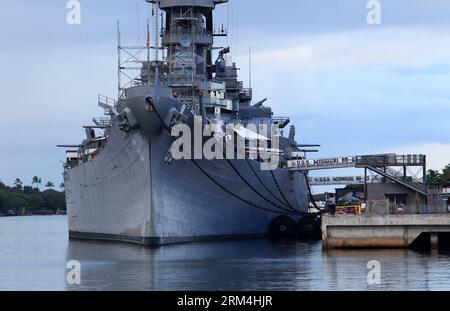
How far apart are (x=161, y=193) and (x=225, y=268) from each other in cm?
1251

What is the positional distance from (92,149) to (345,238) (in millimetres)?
22148

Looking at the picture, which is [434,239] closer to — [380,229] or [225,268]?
[380,229]

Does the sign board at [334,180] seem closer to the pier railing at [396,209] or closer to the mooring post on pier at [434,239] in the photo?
the pier railing at [396,209]

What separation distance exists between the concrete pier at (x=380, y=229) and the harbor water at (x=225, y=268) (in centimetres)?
65

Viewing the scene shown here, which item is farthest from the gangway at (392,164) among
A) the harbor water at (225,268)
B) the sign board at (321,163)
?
the harbor water at (225,268)

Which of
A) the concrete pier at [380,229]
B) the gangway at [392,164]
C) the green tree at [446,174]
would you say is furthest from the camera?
the green tree at [446,174]

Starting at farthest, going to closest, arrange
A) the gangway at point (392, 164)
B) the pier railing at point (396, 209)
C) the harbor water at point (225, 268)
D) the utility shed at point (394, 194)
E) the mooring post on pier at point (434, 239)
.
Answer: the gangway at point (392, 164)
the utility shed at point (394, 194)
the pier railing at point (396, 209)
the mooring post on pier at point (434, 239)
the harbor water at point (225, 268)

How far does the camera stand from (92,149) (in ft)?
236

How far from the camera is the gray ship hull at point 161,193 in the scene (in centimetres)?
A: 6022

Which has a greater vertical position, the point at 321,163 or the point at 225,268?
the point at 321,163

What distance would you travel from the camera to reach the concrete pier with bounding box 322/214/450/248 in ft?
177

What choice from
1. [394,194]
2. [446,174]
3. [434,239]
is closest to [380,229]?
[434,239]

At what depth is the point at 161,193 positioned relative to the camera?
198 ft
